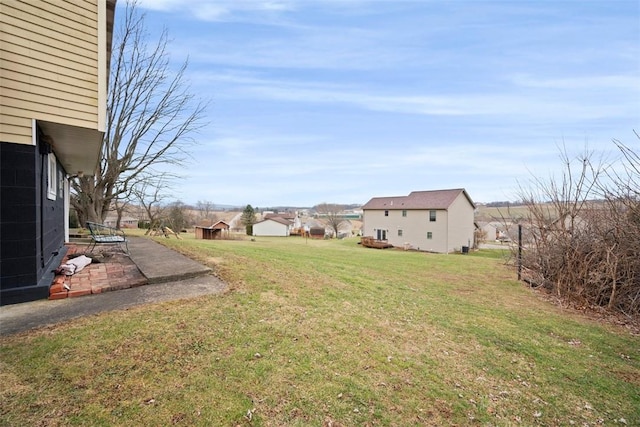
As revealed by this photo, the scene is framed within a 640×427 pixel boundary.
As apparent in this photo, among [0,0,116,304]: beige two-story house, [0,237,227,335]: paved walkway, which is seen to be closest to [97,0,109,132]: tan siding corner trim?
[0,0,116,304]: beige two-story house

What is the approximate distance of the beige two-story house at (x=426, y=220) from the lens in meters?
30.1

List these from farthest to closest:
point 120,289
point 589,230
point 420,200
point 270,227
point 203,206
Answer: point 203,206 < point 270,227 < point 420,200 < point 589,230 < point 120,289

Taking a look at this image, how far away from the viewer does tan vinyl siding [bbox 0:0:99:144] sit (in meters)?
4.03

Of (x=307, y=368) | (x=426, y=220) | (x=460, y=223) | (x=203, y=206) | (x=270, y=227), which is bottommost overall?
(x=270, y=227)

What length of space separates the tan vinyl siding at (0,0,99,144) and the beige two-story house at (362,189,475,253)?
2999 centimetres

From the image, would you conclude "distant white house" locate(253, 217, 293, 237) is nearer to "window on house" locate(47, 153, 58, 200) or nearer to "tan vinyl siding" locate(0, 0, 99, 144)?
"window on house" locate(47, 153, 58, 200)

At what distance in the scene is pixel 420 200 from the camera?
3303 centimetres

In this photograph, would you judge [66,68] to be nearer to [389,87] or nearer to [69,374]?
[69,374]

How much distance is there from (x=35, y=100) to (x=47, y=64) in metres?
0.58

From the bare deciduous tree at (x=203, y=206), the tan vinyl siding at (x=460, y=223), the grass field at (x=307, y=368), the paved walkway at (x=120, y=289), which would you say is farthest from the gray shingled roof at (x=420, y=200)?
the bare deciduous tree at (x=203, y=206)

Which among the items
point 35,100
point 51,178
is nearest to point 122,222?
point 51,178

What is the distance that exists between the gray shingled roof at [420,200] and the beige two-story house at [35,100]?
2998 centimetres

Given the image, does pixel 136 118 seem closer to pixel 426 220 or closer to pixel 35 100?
pixel 35 100

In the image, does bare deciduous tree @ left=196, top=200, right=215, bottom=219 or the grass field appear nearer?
the grass field
